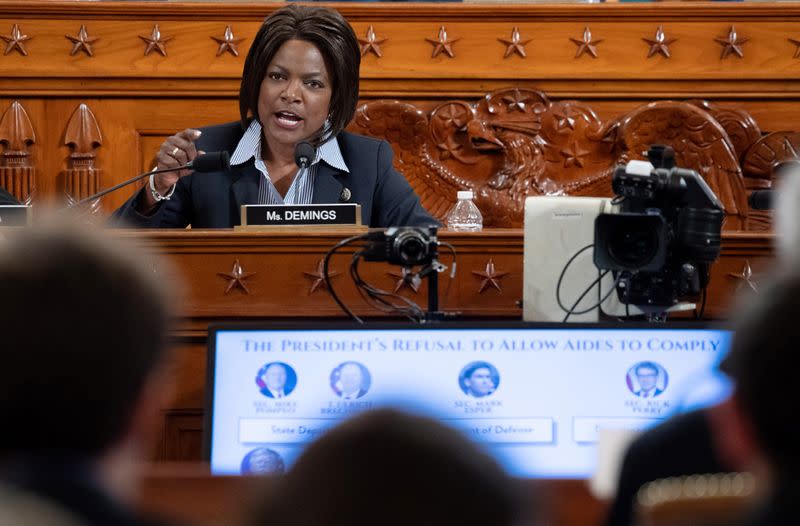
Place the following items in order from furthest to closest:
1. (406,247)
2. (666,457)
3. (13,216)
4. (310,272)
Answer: (13,216)
(310,272)
(406,247)
(666,457)

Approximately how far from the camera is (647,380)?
7.11 ft

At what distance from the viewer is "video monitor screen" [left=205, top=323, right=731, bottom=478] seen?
6.91ft

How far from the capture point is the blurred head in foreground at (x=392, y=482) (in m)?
0.79

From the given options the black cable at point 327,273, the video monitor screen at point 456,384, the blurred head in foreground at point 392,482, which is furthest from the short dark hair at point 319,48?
the blurred head in foreground at point 392,482

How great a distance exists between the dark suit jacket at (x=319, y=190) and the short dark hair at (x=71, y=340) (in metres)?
2.42

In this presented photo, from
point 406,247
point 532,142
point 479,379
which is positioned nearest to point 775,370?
point 479,379

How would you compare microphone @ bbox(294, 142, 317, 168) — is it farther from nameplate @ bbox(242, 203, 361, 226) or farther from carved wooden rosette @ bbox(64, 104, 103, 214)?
carved wooden rosette @ bbox(64, 104, 103, 214)

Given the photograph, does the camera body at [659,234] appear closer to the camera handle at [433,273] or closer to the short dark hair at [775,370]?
the camera handle at [433,273]

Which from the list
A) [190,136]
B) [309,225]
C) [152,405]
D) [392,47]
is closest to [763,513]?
[152,405]

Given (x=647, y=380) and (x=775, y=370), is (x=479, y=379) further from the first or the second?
(x=775, y=370)

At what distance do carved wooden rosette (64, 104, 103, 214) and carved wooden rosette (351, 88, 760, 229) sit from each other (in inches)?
37.8

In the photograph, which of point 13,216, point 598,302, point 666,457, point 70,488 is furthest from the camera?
point 13,216

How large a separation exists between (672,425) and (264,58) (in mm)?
2497

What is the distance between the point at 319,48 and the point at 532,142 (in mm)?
1053
